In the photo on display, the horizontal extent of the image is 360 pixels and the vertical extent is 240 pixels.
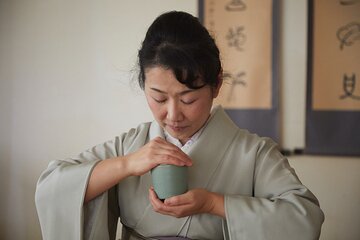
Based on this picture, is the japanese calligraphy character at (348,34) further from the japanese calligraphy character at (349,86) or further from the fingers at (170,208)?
the fingers at (170,208)

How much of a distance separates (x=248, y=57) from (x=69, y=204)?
4.80 ft

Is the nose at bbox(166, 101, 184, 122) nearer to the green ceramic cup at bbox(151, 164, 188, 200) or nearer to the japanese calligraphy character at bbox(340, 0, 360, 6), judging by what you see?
the green ceramic cup at bbox(151, 164, 188, 200)

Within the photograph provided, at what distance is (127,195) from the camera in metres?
1.23

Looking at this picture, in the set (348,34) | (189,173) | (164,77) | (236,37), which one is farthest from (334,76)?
(164,77)

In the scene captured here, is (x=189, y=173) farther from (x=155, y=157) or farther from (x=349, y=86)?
(x=349, y=86)

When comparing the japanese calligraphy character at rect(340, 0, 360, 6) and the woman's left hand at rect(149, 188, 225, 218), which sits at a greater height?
the japanese calligraphy character at rect(340, 0, 360, 6)

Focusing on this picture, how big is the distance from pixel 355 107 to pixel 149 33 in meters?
1.50

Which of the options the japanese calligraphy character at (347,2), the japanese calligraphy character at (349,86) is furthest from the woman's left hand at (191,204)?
the japanese calligraphy character at (347,2)

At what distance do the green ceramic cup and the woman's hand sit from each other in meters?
0.02

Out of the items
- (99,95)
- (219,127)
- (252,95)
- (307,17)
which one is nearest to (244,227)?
(219,127)

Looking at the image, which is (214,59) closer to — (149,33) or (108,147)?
(149,33)

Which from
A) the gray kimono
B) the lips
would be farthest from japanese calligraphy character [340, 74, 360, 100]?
the lips

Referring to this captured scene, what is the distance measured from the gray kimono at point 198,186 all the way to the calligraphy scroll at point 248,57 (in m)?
1.06

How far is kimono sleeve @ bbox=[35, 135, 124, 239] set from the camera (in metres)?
1.14
